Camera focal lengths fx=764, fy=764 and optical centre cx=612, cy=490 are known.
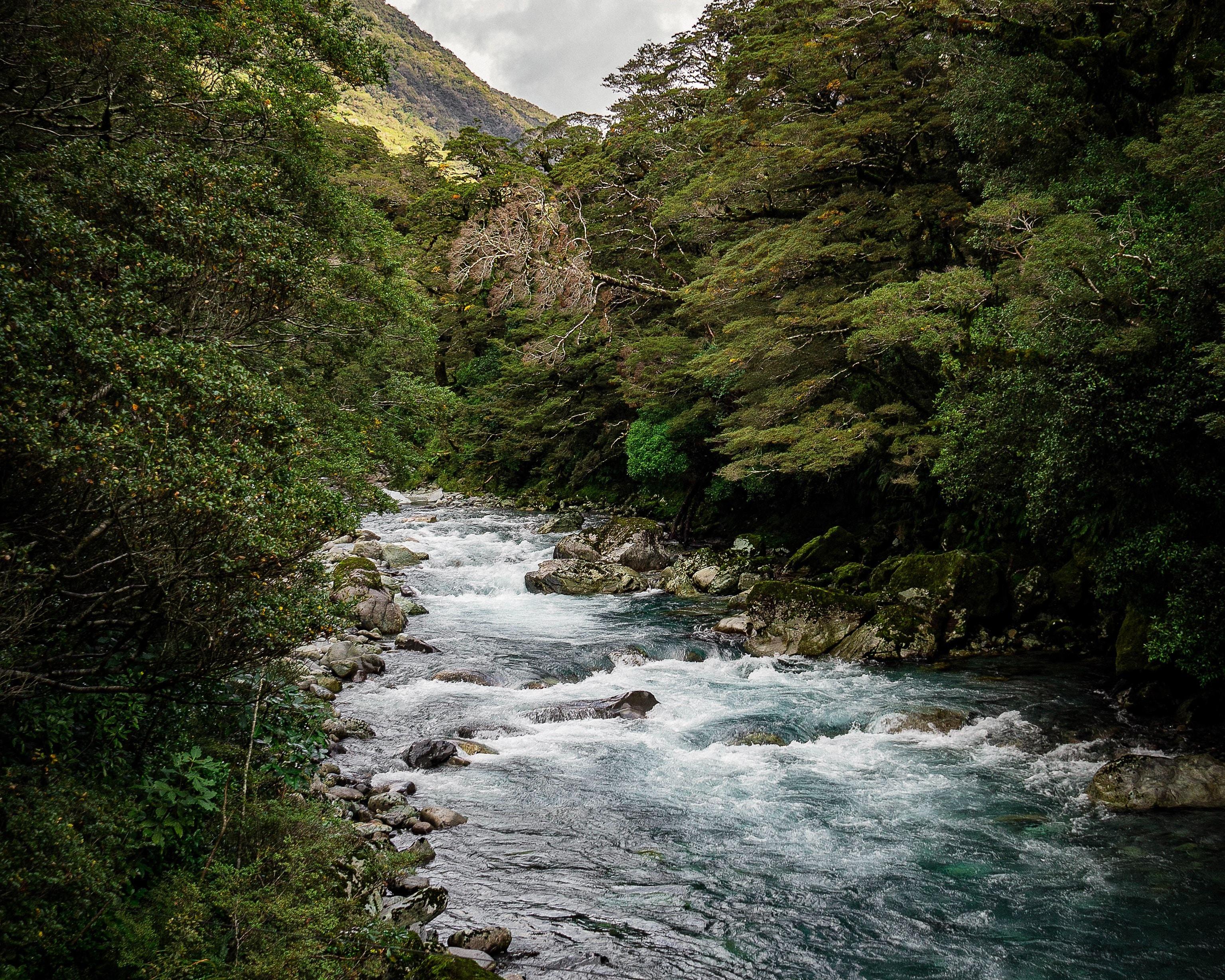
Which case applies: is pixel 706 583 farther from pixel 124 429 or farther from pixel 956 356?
pixel 124 429

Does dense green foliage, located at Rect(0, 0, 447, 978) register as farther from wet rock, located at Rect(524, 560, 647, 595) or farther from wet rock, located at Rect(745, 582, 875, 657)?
wet rock, located at Rect(524, 560, 647, 595)

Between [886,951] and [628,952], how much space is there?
2002 millimetres

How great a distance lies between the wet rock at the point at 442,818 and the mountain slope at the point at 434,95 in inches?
4884

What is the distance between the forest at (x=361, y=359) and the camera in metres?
4.30

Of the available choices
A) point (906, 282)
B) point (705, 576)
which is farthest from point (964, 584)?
point (705, 576)

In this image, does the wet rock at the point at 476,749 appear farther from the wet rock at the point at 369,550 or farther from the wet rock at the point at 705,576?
the wet rock at the point at 369,550

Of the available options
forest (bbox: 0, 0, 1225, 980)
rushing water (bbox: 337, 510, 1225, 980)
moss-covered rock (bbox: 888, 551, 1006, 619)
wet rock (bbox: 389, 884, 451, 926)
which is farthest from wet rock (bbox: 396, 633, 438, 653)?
moss-covered rock (bbox: 888, 551, 1006, 619)

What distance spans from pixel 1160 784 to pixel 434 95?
158575 mm

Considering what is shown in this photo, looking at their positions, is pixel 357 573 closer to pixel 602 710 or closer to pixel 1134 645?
pixel 602 710

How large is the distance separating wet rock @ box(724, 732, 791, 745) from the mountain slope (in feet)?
403

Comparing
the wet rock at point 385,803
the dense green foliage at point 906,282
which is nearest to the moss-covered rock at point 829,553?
the dense green foliage at point 906,282

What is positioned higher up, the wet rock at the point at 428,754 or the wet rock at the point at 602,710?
the wet rock at the point at 602,710

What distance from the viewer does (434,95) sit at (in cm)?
14150

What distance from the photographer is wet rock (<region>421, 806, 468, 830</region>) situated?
767cm
